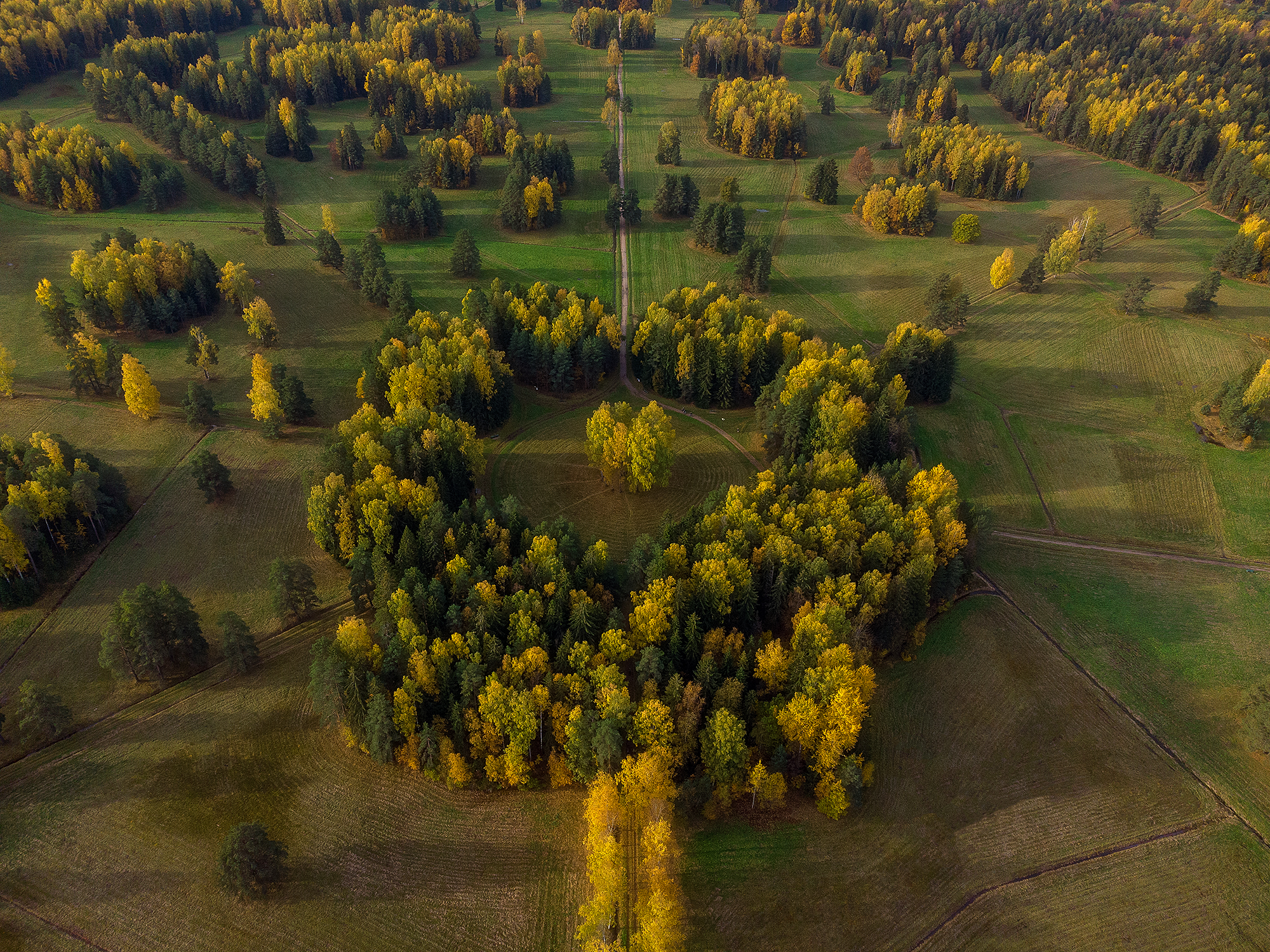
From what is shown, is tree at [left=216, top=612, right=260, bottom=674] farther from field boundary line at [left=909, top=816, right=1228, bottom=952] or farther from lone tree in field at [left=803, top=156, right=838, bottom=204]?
lone tree in field at [left=803, top=156, right=838, bottom=204]

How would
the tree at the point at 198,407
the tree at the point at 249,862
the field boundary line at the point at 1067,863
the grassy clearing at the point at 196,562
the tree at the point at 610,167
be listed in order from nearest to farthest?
the tree at the point at 249,862, the field boundary line at the point at 1067,863, the grassy clearing at the point at 196,562, the tree at the point at 198,407, the tree at the point at 610,167

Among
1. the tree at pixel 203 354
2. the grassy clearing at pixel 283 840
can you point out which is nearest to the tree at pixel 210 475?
A: the tree at pixel 203 354

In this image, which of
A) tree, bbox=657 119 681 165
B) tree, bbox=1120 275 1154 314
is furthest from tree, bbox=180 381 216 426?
tree, bbox=1120 275 1154 314

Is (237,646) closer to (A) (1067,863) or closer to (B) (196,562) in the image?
(B) (196,562)

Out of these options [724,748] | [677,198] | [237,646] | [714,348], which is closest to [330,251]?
[677,198]

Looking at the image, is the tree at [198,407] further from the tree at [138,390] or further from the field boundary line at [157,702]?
the field boundary line at [157,702]

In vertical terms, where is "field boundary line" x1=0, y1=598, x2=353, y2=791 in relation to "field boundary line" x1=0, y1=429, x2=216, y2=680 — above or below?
below
